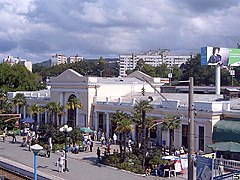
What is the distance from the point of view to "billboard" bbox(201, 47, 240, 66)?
51.2 meters

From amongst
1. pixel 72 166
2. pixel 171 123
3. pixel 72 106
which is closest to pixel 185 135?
pixel 171 123

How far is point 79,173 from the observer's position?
28188 mm

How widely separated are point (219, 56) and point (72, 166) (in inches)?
1088

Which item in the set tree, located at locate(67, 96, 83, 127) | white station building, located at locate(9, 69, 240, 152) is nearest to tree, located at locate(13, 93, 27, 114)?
white station building, located at locate(9, 69, 240, 152)

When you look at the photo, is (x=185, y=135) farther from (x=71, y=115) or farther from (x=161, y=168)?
(x=71, y=115)

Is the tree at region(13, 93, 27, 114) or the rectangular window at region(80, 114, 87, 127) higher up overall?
the tree at region(13, 93, 27, 114)

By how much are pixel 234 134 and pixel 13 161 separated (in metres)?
16.1

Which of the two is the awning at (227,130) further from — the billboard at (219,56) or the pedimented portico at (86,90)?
the billboard at (219,56)

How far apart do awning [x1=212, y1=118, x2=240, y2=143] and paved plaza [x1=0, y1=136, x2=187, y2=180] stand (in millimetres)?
6180

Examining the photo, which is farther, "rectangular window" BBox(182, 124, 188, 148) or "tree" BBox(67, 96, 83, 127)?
"tree" BBox(67, 96, 83, 127)

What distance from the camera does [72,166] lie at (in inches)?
1206

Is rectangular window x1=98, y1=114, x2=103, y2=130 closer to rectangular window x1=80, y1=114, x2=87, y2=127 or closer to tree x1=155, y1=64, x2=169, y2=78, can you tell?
rectangular window x1=80, y1=114, x2=87, y2=127

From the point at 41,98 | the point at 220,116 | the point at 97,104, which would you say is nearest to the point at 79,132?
the point at 97,104

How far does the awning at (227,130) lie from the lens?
3181cm
